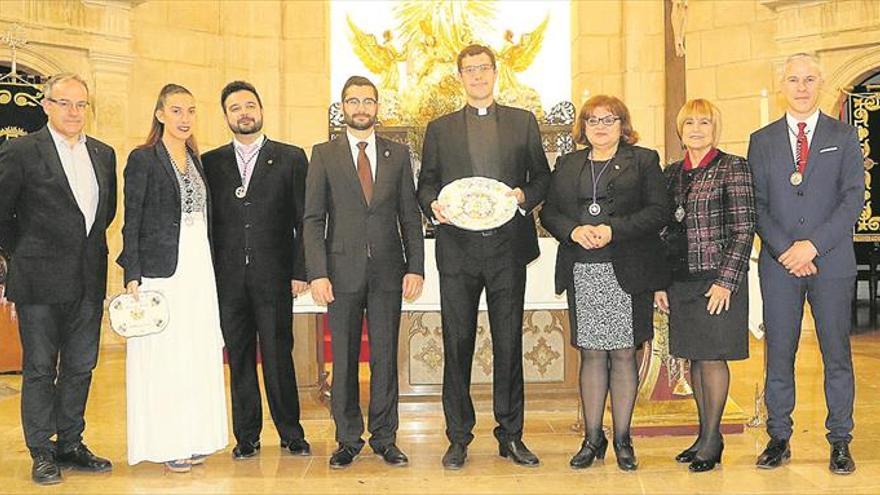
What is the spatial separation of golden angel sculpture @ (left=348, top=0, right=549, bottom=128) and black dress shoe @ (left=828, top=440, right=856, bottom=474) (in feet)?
19.5

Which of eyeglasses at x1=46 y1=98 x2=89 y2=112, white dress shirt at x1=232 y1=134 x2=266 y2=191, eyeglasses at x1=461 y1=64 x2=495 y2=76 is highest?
eyeglasses at x1=461 y1=64 x2=495 y2=76

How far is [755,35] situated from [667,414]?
581 centimetres

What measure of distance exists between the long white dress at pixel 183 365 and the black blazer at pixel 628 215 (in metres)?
1.62

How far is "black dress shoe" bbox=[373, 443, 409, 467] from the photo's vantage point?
14.4 feet

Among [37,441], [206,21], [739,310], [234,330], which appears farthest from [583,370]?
[206,21]

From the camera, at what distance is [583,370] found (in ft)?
13.9

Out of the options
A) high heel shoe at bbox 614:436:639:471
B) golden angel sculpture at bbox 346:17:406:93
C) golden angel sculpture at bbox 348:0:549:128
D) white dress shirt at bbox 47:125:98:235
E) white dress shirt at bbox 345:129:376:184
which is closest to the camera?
high heel shoe at bbox 614:436:639:471

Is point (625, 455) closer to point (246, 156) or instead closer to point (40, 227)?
point (246, 156)

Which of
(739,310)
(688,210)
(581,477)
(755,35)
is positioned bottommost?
(581,477)

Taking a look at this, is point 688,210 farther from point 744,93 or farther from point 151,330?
point 744,93

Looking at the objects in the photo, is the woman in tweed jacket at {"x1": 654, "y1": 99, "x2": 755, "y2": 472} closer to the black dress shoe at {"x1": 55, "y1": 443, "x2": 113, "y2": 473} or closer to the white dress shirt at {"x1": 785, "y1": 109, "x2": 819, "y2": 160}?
the white dress shirt at {"x1": 785, "y1": 109, "x2": 819, "y2": 160}

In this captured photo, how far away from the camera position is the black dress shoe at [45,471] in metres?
4.16

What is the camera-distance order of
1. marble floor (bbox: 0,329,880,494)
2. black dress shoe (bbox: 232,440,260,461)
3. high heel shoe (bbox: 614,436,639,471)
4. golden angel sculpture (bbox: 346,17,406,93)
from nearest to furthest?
marble floor (bbox: 0,329,880,494)
high heel shoe (bbox: 614,436,639,471)
black dress shoe (bbox: 232,440,260,461)
golden angel sculpture (bbox: 346,17,406,93)

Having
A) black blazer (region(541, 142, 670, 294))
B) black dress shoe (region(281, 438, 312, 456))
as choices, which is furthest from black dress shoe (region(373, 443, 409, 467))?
black blazer (region(541, 142, 670, 294))
